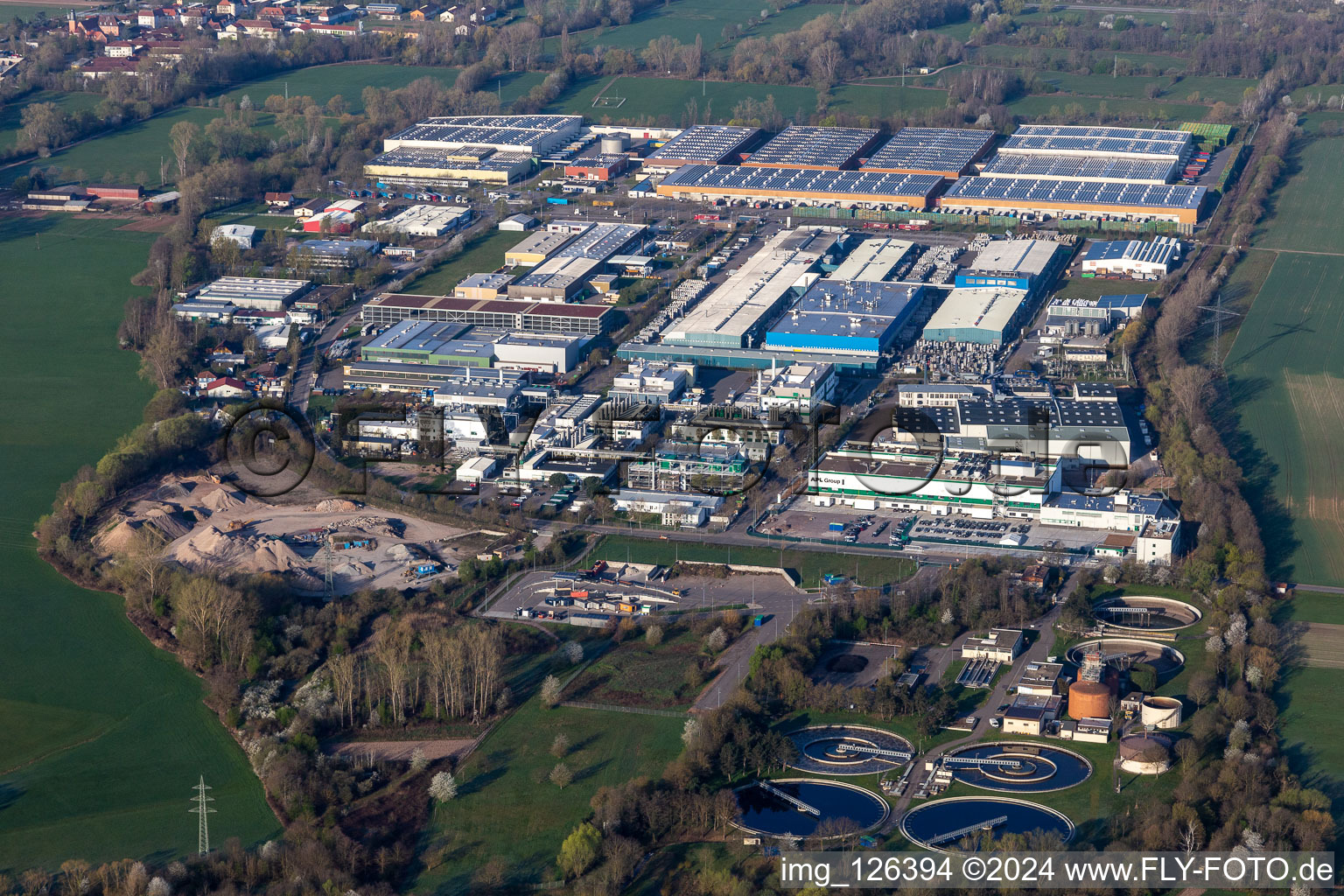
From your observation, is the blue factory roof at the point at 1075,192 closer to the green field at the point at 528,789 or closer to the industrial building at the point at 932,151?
the industrial building at the point at 932,151

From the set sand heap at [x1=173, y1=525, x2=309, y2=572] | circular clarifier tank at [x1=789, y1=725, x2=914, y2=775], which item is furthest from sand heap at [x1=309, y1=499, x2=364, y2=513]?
circular clarifier tank at [x1=789, y1=725, x2=914, y2=775]

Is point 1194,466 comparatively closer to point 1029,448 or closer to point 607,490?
point 1029,448

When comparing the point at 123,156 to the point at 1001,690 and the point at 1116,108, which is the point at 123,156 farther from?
the point at 1001,690

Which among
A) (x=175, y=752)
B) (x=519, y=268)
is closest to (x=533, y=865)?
(x=175, y=752)

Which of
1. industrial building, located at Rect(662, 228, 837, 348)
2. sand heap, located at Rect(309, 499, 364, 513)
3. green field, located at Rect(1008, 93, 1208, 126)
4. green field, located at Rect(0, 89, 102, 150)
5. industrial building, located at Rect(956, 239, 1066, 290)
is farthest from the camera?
green field, located at Rect(1008, 93, 1208, 126)

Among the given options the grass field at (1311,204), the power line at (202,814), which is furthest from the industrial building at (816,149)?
the power line at (202,814)

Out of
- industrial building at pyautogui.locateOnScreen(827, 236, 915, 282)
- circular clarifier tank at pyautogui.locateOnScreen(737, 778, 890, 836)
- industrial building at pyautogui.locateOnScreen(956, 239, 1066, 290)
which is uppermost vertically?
industrial building at pyautogui.locateOnScreen(956, 239, 1066, 290)

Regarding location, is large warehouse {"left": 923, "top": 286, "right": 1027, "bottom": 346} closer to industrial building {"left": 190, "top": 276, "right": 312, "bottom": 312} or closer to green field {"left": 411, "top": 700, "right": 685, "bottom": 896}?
industrial building {"left": 190, "top": 276, "right": 312, "bottom": 312}
